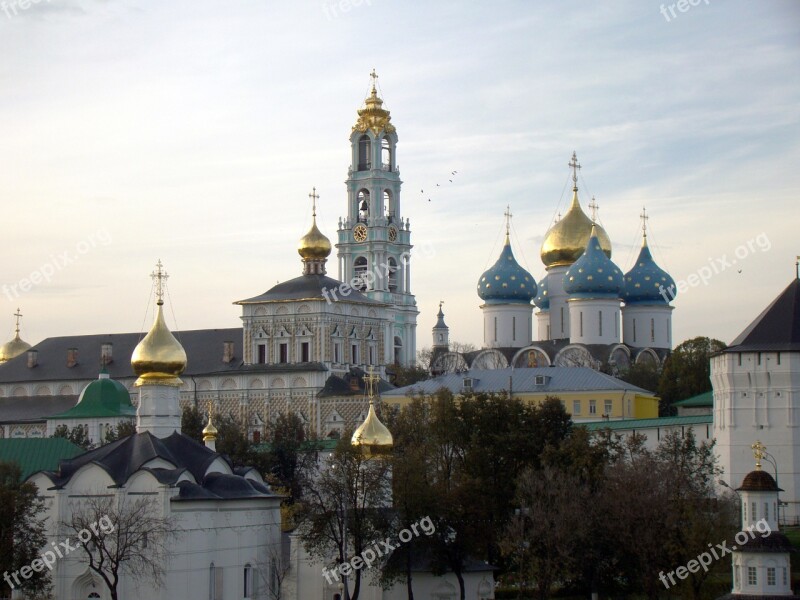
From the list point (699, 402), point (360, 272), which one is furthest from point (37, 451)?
point (360, 272)

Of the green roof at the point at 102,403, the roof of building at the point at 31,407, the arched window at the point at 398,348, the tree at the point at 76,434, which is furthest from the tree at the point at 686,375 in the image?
the roof of building at the point at 31,407

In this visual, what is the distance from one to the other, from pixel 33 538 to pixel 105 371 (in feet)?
123

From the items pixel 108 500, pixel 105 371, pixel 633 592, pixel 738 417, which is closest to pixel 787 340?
pixel 738 417

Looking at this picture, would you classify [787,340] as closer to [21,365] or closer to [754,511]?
[754,511]

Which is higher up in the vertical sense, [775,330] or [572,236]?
[572,236]

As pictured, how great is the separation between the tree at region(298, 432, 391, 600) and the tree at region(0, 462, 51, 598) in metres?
6.14

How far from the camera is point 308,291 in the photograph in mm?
71438

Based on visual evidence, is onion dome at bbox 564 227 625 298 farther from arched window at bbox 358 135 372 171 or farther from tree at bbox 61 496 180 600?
tree at bbox 61 496 180 600

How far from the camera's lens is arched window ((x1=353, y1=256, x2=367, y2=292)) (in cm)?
8688

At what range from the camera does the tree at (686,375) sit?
208ft

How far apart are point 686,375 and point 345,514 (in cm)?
2634

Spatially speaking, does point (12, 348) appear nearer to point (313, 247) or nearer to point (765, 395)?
point (313, 247)

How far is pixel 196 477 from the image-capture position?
39.8 metres

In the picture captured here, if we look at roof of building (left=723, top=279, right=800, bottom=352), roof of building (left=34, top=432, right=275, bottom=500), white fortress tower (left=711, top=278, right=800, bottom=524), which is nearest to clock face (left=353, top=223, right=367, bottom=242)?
roof of building (left=723, top=279, right=800, bottom=352)
